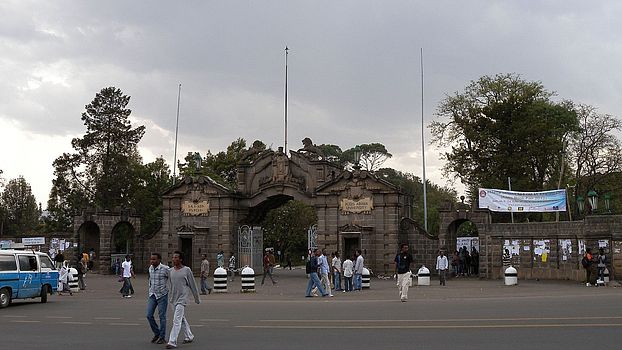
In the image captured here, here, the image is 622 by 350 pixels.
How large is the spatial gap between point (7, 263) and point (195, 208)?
2380 cm

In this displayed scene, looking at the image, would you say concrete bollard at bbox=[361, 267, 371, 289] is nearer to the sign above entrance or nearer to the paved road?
the paved road

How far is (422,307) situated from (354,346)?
8.59 metres

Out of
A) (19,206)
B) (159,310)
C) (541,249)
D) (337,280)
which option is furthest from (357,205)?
(19,206)

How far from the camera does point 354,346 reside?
12570mm

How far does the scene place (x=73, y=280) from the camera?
3150 cm

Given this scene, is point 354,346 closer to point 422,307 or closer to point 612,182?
point 422,307

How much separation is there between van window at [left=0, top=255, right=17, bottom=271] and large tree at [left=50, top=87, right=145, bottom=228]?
145 feet

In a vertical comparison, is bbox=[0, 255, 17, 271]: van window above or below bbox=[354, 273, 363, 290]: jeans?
above

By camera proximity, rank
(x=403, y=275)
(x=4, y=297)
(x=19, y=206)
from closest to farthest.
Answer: (x=4, y=297), (x=403, y=275), (x=19, y=206)

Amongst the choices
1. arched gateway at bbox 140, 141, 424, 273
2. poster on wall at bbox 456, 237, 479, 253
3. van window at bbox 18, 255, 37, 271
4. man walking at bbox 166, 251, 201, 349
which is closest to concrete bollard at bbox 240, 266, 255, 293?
van window at bbox 18, 255, 37, 271

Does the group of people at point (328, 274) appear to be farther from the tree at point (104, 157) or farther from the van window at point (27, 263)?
the tree at point (104, 157)

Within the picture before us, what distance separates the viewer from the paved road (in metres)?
13.1

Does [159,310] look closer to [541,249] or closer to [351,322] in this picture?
[351,322]

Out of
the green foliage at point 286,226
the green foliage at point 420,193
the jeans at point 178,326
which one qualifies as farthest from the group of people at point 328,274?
the green foliage at point 420,193
